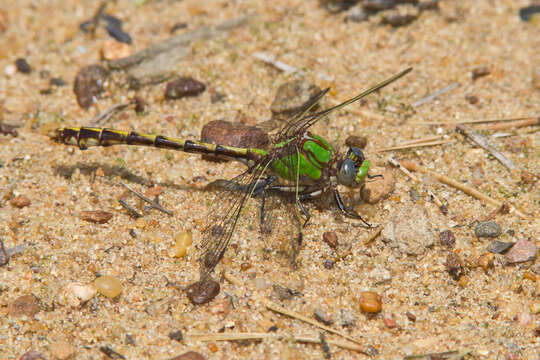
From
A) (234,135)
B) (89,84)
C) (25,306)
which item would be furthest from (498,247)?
(89,84)

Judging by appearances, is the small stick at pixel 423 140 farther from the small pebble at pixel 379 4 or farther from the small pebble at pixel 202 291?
the small pebble at pixel 202 291

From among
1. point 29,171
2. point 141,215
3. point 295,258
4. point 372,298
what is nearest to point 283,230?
point 295,258

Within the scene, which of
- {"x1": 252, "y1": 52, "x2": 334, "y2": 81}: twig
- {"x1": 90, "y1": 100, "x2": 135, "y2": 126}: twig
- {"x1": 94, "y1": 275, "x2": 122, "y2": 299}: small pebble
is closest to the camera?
{"x1": 94, "y1": 275, "x2": 122, "y2": 299}: small pebble

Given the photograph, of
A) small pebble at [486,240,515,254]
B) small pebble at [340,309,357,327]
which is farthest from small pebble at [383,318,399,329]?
small pebble at [486,240,515,254]

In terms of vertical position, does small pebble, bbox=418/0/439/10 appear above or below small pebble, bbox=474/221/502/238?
above

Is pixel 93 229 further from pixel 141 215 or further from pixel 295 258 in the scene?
pixel 295 258

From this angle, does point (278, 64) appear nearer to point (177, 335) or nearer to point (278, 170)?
point (278, 170)

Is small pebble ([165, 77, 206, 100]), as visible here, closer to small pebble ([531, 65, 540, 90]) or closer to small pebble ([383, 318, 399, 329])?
small pebble ([383, 318, 399, 329])
